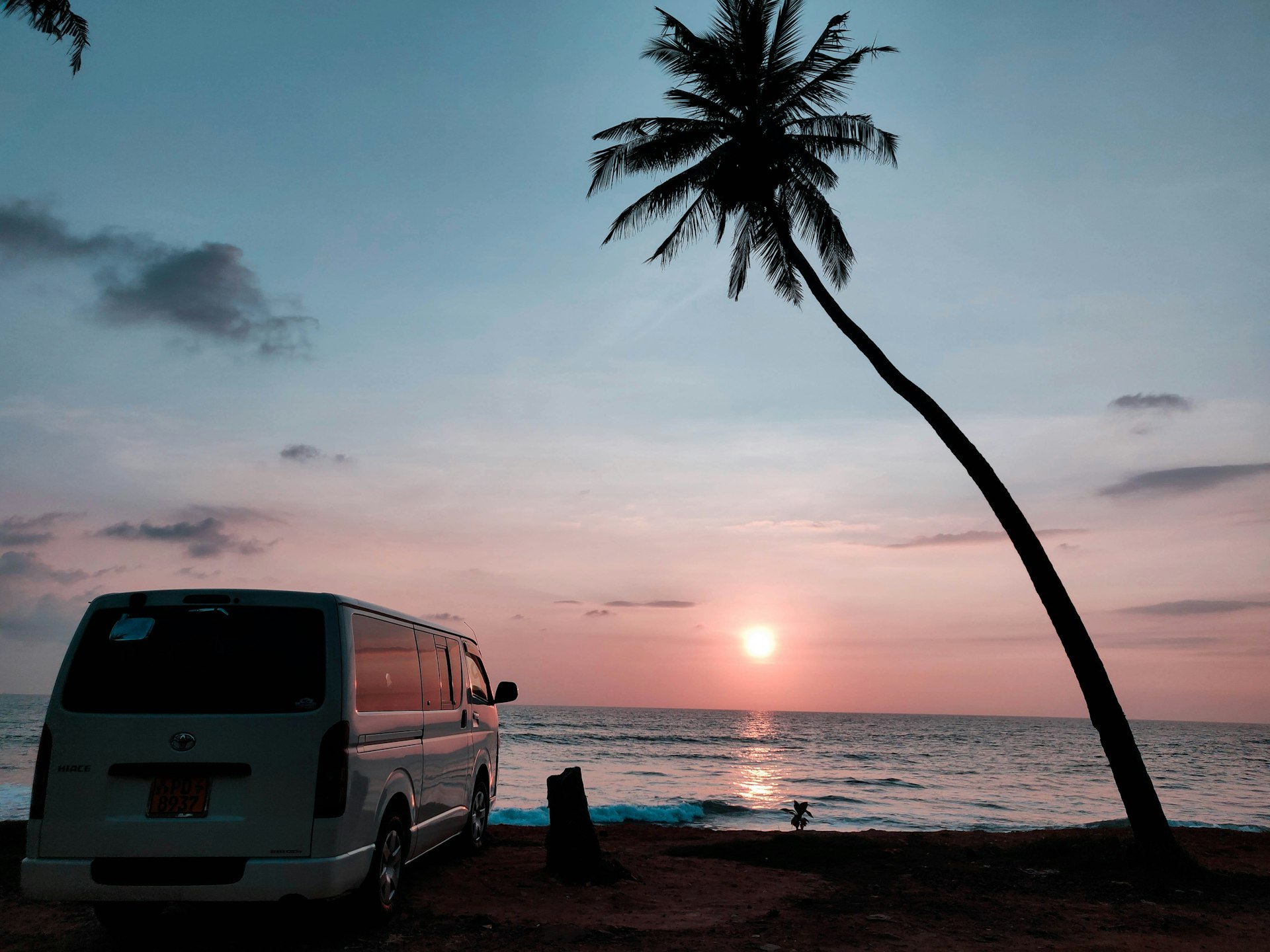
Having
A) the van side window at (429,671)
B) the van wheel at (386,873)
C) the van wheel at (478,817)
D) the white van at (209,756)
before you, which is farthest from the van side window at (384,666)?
the van wheel at (478,817)

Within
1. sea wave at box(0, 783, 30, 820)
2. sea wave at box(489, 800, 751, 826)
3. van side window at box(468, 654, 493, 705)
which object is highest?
van side window at box(468, 654, 493, 705)

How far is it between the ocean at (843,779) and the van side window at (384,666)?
12434mm

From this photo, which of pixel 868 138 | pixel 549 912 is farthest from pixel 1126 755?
pixel 868 138

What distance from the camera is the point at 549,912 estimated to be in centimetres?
717

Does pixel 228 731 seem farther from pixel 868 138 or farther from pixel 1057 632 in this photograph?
pixel 868 138

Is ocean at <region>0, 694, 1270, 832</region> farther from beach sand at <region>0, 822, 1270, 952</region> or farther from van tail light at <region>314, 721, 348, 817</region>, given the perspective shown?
van tail light at <region>314, 721, 348, 817</region>

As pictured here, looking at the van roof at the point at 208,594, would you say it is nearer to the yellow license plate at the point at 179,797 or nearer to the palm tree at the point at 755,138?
the yellow license plate at the point at 179,797

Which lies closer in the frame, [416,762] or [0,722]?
[416,762]

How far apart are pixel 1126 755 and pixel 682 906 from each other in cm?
550

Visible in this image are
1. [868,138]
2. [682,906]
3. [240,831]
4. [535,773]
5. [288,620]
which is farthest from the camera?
[535,773]

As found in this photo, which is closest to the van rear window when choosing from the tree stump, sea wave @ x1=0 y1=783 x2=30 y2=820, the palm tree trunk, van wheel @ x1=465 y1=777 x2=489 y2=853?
the tree stump

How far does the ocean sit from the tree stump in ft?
33.4

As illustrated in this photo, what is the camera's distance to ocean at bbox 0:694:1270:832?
22.7 meters

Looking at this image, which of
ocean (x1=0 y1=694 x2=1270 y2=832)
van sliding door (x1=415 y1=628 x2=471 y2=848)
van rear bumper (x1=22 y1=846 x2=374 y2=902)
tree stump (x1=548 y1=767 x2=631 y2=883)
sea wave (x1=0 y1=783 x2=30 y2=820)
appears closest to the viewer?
van rear bumper (x1=22 y1=846 x2=374 y2=902)
